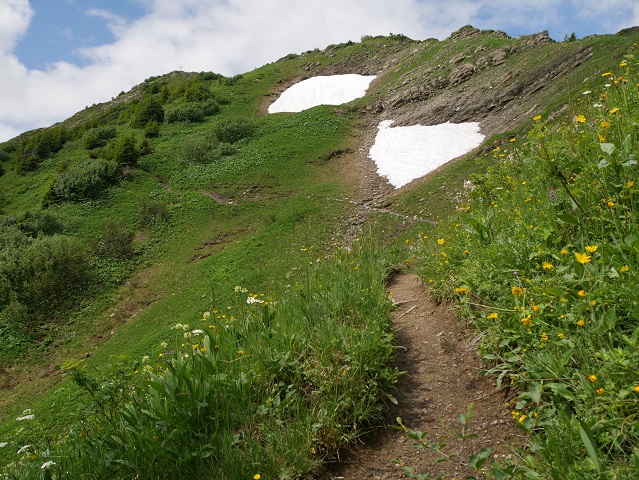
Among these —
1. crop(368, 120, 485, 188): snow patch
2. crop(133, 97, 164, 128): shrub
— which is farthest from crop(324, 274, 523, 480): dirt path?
crop(133, 97, 164, 128): shrub

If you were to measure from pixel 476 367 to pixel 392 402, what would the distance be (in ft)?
2.69

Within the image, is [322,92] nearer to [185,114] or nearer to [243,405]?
[185,114]

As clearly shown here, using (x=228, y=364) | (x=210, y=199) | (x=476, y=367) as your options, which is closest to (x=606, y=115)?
(x=476, y=367)

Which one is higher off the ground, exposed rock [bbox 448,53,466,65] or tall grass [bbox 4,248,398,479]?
exposed rock [bbox 448,53,466,65]

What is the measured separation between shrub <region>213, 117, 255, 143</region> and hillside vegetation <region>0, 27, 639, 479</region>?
219 millimetres

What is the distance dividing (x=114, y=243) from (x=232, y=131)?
50.6 feet

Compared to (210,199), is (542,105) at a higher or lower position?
lower

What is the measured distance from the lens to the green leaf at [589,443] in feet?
6.56

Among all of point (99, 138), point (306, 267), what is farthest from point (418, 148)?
point (99, 138)

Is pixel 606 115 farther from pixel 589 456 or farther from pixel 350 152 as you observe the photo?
pixel 350 152

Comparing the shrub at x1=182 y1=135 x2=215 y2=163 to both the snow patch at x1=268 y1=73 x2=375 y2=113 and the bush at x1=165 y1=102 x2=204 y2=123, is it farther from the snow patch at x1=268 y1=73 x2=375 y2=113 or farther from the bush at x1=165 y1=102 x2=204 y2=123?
the snow patch at x1=268 y1=73 x2=375 y2=113

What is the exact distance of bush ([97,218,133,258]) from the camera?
2070 cm

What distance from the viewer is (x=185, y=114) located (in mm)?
39625

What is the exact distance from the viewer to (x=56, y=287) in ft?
60.2
